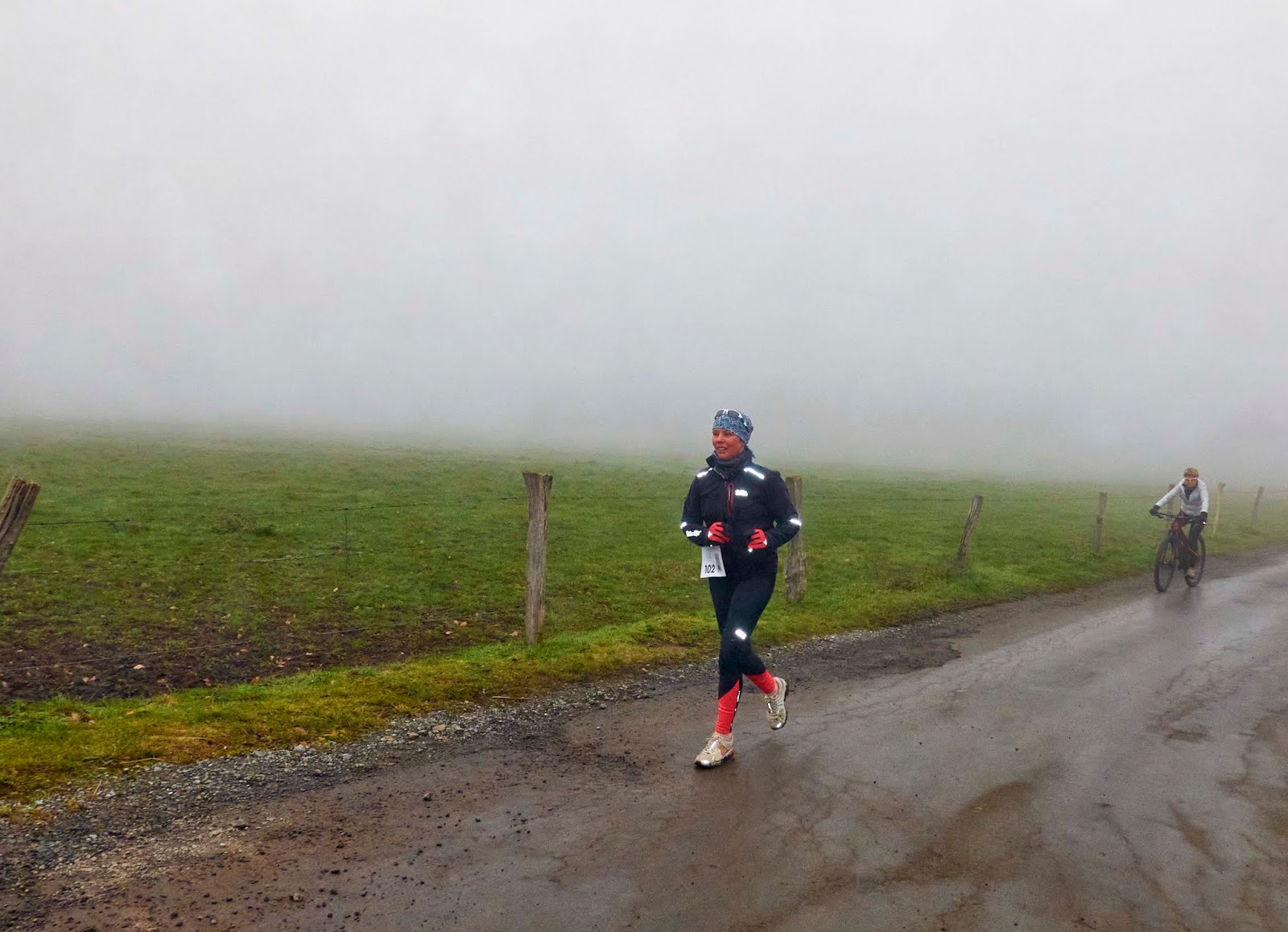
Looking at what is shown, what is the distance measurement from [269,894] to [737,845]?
2749 mm

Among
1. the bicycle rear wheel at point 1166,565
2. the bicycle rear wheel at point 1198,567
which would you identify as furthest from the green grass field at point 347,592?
the bicycle rear wheel at point 1198,567

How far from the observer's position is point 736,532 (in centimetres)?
696

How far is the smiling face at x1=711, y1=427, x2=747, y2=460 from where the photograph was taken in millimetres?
6914

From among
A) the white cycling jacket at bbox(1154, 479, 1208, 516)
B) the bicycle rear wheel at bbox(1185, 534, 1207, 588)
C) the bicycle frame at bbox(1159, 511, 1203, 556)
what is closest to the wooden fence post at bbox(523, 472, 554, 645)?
the white cycling jacket at bbox(1154, 479, 1208, 516)

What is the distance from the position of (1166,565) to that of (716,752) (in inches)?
578

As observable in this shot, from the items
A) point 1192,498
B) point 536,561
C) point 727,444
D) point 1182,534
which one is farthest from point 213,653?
point 1192,498

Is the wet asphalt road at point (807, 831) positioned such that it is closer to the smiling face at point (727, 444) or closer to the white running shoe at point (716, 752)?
the white running shoe at point (716, 752)

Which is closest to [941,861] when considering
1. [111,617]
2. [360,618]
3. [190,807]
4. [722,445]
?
[722,445]

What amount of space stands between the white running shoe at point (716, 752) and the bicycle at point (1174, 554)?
1399 centimetres

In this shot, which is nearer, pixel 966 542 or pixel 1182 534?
pixel 1182 534

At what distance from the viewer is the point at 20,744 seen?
21.9 ft

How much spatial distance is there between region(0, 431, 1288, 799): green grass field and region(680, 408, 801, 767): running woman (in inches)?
117

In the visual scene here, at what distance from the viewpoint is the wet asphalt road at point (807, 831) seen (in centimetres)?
457

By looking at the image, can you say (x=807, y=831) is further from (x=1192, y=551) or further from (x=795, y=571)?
(x=1192, y=551)
